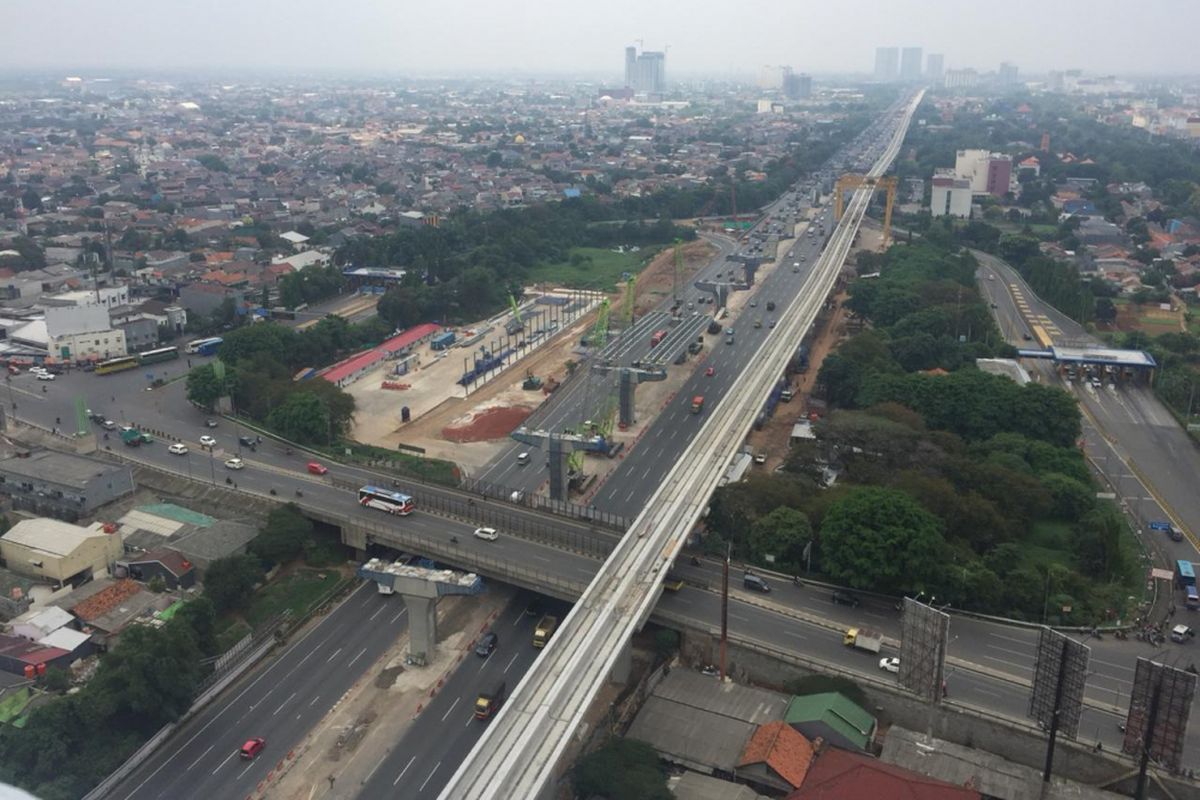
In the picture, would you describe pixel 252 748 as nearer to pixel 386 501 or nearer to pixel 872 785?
pixel 386 501

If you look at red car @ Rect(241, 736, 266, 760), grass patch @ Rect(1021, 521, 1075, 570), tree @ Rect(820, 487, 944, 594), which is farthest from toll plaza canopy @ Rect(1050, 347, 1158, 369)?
red car @ Rect(241, 736, 266, 760)

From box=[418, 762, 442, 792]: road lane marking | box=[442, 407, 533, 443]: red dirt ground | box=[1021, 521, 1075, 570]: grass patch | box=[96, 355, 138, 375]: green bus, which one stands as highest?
box=[96, 355, 138, 375]: green bus

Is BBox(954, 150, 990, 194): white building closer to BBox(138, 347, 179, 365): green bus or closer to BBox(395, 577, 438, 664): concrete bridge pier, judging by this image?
BBox(138, 347, 179, 365): green bus

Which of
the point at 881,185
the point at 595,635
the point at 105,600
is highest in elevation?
the point at 881,185

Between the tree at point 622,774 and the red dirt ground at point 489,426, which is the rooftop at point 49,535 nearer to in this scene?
the red dirt ground at point 489,426

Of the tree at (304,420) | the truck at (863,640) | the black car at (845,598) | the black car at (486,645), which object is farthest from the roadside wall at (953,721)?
the tree at (304,420)

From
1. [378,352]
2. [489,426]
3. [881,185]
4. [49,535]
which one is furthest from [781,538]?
[881,185]

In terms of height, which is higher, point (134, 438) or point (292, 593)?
point (134, 438)
